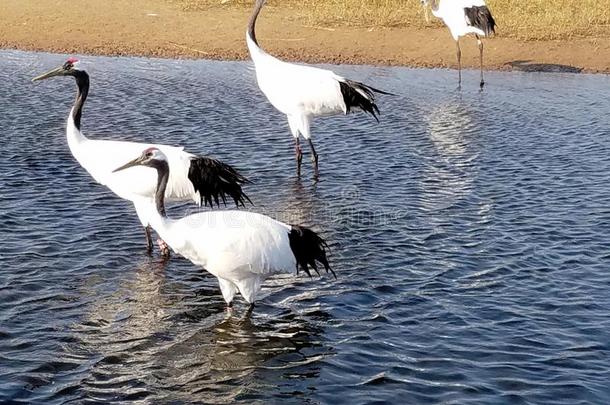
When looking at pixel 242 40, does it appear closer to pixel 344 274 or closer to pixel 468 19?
pixel 468 19

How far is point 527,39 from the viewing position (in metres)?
21.8

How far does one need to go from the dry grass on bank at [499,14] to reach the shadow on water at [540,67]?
60.6 inches

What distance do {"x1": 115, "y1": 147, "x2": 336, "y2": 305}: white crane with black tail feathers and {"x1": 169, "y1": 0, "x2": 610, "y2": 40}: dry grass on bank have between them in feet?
51.6

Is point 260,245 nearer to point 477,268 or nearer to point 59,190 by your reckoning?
point 477,268

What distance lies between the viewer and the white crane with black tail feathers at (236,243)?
725 centimetres

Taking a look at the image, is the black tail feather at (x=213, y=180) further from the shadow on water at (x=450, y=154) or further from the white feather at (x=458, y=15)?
the white feather at (x=458, y=15)

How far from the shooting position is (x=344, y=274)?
8438 millimetres

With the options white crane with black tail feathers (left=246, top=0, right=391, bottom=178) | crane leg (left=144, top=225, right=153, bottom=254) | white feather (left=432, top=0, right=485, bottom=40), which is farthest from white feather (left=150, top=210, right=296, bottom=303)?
white feather (left=432, top=0, right=485, bottom=40)

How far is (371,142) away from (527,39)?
9646 mm

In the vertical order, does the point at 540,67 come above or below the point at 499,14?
below

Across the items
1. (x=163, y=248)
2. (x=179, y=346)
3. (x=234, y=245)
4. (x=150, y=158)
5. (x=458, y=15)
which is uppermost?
(x=458, y=15)

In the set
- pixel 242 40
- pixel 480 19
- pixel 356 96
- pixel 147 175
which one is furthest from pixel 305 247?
pixel 242 40

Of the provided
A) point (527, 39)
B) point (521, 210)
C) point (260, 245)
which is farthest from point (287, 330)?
point (527, 39)

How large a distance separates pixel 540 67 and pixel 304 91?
9.55 m
